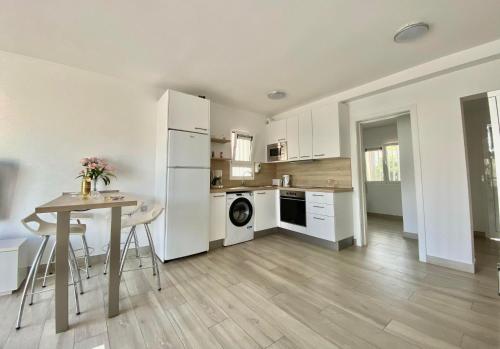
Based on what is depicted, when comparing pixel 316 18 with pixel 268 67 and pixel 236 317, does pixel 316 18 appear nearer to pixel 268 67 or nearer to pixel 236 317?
pixel 268 67

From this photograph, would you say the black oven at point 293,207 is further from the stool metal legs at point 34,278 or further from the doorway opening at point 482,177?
the stool metal legs at point 34,278

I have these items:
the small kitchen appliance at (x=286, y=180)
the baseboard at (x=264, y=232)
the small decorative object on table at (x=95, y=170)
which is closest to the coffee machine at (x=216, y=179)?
the baseboard at (x=264, y=232)

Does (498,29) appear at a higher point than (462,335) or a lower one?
higher

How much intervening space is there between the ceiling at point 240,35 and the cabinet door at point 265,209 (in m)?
2.00

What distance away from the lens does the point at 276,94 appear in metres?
3.49

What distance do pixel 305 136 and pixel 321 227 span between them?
1.66 meters

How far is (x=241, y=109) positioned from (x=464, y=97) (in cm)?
332

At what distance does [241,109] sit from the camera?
425 centimetres

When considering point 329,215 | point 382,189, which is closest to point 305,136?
point 329,215

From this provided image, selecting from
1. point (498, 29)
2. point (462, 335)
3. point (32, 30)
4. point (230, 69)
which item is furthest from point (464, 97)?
point (32, 30)

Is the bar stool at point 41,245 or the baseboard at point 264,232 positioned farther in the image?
the baseboard at point 264,232

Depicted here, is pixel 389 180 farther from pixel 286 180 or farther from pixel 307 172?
pixel 286 180

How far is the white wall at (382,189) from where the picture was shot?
17.8 ft

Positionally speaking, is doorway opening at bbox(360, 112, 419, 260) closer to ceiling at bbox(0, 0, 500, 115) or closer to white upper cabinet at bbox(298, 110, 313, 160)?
white upper cabinet at bbox(298, 110, 313, 160)
